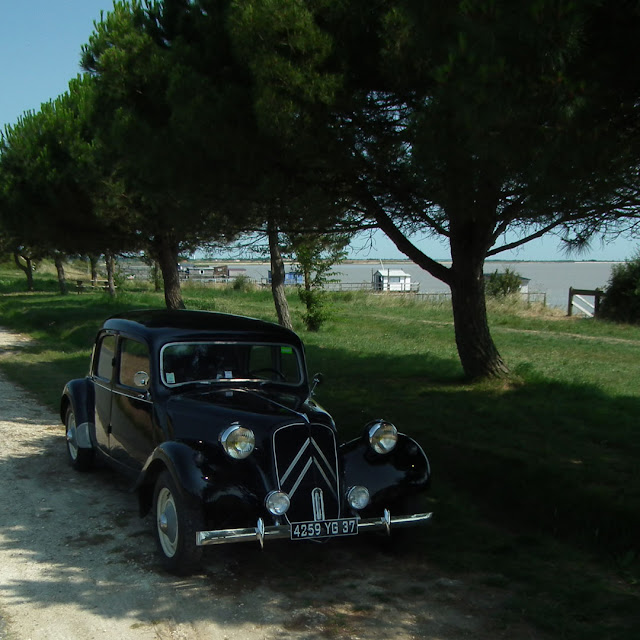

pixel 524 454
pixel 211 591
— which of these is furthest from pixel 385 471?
pixel 524 454

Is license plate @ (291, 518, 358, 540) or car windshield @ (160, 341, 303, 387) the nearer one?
license plate @ (291, 518, 358, 540)

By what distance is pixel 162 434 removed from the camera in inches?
217

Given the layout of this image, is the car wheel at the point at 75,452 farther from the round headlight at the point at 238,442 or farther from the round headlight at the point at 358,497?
the round headlight at the point at 358,497

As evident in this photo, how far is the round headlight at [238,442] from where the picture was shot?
15.9ft

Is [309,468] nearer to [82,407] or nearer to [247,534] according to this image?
[247,534]

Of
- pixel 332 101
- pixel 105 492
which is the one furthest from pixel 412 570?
pixel 332 101

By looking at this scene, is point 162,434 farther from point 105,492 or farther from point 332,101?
point 332,101

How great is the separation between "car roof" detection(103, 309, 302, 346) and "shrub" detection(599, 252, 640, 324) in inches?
876

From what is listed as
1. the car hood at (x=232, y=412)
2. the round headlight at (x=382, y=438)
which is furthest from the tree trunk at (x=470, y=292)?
the round headlight at (x=382, y=438)

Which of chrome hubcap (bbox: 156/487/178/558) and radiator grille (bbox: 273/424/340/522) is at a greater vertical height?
radiator grille (bbox: 273/424/340/522)

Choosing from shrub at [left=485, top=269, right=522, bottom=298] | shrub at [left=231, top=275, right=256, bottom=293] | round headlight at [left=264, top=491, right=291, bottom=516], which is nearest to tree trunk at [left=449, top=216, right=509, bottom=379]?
round headlight at [left=264, top=491, right=291, bottom=516]

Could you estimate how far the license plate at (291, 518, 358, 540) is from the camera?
460 centimetres

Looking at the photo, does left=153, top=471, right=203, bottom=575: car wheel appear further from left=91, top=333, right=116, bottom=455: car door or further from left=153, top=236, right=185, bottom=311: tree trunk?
left=153, top=236, right=185, bottom=311: tree trunk

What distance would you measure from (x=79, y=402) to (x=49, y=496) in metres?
1.03
